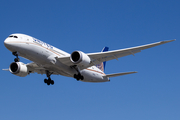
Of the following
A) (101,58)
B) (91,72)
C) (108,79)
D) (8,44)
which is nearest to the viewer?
(8,44)

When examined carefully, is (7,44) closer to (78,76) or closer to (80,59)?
(80,59)

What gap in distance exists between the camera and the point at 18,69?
27.1 meters

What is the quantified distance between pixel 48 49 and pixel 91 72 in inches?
278

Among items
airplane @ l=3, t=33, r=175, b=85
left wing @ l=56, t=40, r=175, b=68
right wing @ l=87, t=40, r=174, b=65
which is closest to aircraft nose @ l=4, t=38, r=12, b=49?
airplane @ l=3, t=33, r=175, b=85

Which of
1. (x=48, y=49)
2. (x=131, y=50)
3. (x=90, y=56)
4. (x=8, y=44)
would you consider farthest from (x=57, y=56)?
(x=131, y=50)

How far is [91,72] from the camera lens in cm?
3041

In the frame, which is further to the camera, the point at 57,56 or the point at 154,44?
the point at 57,56

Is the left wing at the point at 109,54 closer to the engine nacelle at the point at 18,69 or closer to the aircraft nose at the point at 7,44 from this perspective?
the engine nacelle at the point at 18,69

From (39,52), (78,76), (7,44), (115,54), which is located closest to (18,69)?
(39,52)

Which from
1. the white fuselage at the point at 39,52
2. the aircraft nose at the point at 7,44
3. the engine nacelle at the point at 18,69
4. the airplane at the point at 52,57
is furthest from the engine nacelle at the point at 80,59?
the aircraft nose at the point at 7,44

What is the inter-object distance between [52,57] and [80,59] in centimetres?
282

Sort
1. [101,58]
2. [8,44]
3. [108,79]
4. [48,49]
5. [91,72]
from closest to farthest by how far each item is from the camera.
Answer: [8,44] < [48,49] < [101,58] < [91,72] < [108,79]

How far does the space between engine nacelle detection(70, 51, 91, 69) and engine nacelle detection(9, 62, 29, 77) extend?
18.4 ft

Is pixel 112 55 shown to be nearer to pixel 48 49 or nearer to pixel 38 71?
pixel 48 49
